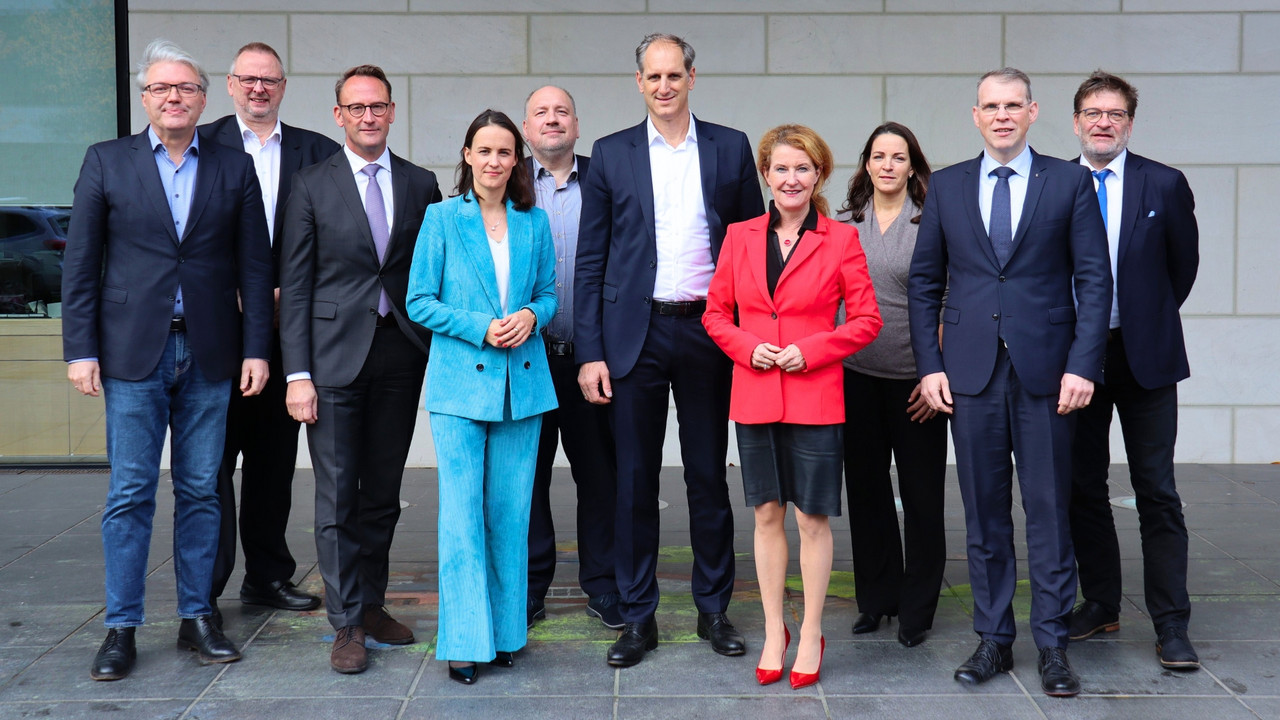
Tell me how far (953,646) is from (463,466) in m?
1.86

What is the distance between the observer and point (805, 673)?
12.2 feet

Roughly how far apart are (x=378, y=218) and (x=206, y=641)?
63.3 inches

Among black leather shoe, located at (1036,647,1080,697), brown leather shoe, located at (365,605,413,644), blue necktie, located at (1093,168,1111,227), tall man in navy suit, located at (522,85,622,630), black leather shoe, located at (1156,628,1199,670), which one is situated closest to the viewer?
black leather shoe, located at (1036,647,1080,697)

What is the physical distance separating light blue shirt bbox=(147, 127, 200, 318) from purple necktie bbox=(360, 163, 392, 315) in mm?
592

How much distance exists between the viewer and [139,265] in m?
3.88

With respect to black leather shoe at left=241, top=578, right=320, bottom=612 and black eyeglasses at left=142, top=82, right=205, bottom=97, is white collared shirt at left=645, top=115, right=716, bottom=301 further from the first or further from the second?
black leather shoe at left=241, top=578, right=320, bottom=612

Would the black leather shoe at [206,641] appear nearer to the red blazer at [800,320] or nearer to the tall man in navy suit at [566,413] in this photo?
the tall man in navy suit at [566,413]

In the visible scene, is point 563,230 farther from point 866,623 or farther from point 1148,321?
point 1148,321

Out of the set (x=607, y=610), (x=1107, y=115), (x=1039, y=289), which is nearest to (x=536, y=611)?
(x=607, y=610)

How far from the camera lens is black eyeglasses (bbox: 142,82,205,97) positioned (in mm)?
3838

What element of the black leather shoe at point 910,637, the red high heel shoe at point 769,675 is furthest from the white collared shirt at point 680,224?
the black leather shoe at point 910,637

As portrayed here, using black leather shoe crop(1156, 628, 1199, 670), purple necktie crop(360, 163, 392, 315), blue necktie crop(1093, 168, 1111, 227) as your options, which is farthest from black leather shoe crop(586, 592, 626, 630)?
blue necktie crop(1093, 168, 1111, 227)

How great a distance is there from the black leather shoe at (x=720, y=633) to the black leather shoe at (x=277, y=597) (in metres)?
1.58

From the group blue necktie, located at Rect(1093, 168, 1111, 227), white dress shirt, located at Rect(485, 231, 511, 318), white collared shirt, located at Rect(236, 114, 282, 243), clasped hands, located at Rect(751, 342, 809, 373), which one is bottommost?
clasped hands, located at Rect(751, 342, 809, 373)
